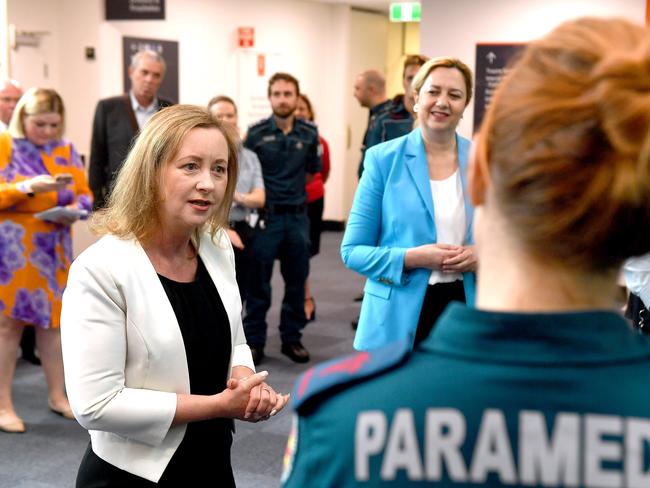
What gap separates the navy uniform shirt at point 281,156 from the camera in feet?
17.7

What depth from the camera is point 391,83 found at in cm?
1341

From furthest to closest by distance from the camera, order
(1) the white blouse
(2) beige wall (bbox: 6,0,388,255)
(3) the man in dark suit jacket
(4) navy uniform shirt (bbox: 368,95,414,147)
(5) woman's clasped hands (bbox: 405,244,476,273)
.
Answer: (2) beige wall (bbox: 6,0,388,255), (4) navy uniform shirt (bbox: 368,95,414,147), (3) the man in dark suit jacket, (1) the white blouse, (5) woman's clasped hands (bbox: 405,244,476,273)

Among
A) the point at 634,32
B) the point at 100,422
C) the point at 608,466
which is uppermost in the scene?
the point at 634,32

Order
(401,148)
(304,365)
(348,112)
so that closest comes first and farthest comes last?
(401,148) < (304,365) < (348,112)

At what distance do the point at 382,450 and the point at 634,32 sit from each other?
40 cm

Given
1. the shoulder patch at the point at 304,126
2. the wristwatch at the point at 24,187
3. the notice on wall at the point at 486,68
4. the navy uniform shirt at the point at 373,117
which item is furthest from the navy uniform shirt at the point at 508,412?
the notice on wall at the point at 486,68

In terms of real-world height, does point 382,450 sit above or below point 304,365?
above

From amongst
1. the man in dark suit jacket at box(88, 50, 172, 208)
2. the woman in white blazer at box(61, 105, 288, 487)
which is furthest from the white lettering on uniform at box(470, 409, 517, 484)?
the man in dark suit jacket at box(88, 50, 172, 208)

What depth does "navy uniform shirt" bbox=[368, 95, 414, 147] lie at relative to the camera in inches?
233

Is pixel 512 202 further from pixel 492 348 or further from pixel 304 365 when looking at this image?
pixel 304 365

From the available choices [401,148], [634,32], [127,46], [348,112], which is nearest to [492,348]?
[634,32]

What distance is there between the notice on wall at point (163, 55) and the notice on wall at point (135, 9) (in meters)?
0.44

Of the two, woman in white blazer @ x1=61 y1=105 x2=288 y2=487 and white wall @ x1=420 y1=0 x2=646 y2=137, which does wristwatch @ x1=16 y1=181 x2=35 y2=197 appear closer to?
woman in white blazer @ x1=61 y1=105 x2=288 y2=487

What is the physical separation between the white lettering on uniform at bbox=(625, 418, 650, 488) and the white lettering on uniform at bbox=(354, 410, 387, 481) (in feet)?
0.65
